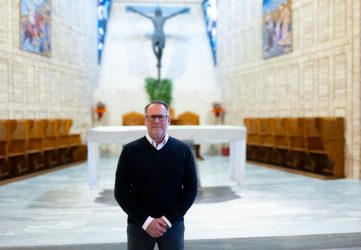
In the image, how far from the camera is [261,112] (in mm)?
11289

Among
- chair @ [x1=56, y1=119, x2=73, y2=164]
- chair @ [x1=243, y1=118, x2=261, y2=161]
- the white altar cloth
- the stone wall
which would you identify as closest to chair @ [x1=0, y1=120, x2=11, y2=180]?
chair @ [x1=56, y1=119, x2=73, y2=164]

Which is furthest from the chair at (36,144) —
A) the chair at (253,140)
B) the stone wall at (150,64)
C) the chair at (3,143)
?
the chair at (253,140)

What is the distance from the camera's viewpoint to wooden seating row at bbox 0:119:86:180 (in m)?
7.68

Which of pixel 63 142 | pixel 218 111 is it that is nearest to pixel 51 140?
pixel 63 142

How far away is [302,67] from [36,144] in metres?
5.98

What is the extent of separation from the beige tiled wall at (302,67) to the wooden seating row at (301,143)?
0.83 ft

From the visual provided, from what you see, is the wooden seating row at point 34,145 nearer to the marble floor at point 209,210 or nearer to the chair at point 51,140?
the chair at point 51,140

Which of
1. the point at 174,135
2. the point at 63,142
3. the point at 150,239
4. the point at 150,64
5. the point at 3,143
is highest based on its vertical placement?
the point at 150,64

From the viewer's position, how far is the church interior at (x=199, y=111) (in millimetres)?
4523

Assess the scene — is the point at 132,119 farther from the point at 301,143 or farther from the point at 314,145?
the point at 314,145

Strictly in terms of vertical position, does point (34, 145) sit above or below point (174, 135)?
below

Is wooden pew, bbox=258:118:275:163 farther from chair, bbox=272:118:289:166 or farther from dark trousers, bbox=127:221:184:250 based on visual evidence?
dark trousers, bbox=127:221:184:250

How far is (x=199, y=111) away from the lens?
13.9 meters

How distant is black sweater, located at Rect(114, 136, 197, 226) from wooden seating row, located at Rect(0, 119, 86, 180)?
222 inches
